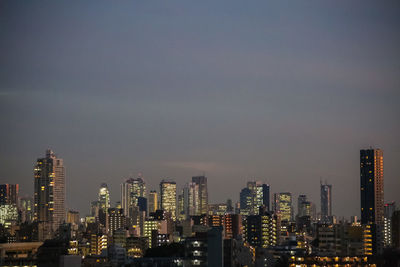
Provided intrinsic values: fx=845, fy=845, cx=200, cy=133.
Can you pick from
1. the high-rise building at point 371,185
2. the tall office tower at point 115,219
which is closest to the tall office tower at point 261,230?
Answer: the high-rise building at point 371,185

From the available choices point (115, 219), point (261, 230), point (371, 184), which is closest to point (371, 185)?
point (371, 184)

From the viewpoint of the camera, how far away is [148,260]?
32750 millimetres

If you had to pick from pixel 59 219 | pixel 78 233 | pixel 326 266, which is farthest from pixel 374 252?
pixel 59 219

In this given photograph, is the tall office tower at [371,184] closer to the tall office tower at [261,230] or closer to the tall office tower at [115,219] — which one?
the tall office tower at [261,230]

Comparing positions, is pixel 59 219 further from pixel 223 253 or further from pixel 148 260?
pixel 223 253

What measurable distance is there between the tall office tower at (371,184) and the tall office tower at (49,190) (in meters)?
24.9

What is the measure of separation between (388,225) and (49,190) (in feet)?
115

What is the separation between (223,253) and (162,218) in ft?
129

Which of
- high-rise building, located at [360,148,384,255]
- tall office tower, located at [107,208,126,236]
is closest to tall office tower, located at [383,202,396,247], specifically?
high-rise building, located at [360,148,384,255]

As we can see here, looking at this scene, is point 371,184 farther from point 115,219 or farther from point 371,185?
point 115,219

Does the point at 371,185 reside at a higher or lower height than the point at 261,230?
higher

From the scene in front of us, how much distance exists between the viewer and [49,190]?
2889 inches

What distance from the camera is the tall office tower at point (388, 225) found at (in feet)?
140

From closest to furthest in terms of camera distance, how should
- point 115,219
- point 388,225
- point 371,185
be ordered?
point 388,225 → point 371,185 → point 115,219
